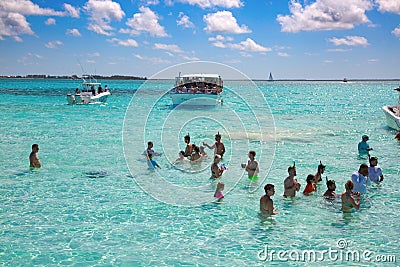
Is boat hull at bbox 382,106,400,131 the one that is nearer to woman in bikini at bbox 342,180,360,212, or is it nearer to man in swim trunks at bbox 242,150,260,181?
man in swim trunks at bbox 242,150,260,181

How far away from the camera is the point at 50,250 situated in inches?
264

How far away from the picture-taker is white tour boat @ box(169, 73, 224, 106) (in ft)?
102

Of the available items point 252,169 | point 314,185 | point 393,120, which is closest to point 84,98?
point 393,120

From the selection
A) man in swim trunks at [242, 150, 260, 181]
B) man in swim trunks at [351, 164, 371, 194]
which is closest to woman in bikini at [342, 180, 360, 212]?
man in swim trunks at [351, 164, 371, 194]

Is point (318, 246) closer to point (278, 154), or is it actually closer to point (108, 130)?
point (278, 154)

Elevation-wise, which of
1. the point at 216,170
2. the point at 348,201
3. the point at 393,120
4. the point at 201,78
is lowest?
the point at 348,201

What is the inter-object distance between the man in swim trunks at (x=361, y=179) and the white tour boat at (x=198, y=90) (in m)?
20.8

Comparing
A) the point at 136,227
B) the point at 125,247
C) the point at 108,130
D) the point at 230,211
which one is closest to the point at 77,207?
the point at 136,227

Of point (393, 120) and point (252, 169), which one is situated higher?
point (393, 120)

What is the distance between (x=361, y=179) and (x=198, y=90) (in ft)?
75.2

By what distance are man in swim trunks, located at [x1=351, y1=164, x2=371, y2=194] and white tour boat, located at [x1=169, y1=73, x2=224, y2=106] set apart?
20838 mm

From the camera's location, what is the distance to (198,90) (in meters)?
31.5

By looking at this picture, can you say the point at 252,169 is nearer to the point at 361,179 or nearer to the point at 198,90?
the point at 361,179

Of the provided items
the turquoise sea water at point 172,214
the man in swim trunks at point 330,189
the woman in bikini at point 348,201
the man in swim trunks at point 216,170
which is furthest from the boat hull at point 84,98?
the woman in bikini at point 348,201
